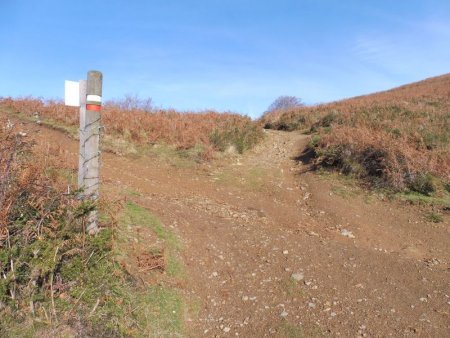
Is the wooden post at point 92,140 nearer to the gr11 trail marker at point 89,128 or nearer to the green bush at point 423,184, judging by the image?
the gr11 trail marker at point 89,128

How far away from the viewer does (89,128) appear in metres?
3.74

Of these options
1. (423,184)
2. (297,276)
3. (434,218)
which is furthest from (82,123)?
(423,184)

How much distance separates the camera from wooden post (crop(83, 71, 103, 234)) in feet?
12.0

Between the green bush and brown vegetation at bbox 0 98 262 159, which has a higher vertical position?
brown vegetation at bbox 0 98 262 159

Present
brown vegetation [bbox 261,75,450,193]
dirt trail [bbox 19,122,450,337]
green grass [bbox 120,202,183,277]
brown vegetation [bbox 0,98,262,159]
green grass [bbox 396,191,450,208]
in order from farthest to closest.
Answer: brown vegetation [bbox 0,98,262,159], brown vegetation [bbox 261,75,450,193], green grass [bbox 396,191,450,208], green grass [bbox 120,202,183,277], dirt trail [bbox 19,122,450,337]

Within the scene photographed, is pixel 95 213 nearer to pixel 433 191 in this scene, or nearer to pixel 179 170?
pixel 179 170

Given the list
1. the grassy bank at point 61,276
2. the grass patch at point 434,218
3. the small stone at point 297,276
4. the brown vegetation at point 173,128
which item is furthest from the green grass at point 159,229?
the brown vegetation at point 173,128

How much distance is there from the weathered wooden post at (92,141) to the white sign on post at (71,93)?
131mm

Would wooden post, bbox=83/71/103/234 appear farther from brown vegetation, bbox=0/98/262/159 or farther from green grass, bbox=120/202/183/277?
brown vegetation, bbox=0/98/262/159

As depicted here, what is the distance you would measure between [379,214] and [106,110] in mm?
9294

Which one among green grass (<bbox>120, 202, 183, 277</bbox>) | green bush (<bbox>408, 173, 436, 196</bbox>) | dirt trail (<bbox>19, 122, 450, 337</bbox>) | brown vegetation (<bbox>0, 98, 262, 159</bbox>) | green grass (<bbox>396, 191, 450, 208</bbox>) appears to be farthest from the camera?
brown vegetation (<bbox>0, 98, 262, 159</bbox>)

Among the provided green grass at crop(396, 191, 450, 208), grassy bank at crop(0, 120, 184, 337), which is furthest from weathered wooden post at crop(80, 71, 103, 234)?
green grass at crop(396, 191, 450, 208)

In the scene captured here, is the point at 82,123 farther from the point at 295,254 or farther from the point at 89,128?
the point at 295,254

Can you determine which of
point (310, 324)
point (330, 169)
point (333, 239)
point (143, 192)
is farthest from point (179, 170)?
point (310, 324)
